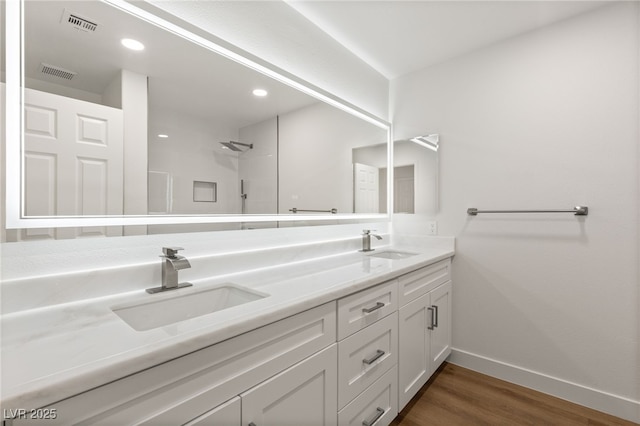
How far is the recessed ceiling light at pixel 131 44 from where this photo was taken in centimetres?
107

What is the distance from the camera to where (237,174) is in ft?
4.83

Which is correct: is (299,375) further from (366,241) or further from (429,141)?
(429,141)

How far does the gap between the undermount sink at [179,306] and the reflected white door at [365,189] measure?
1.33m

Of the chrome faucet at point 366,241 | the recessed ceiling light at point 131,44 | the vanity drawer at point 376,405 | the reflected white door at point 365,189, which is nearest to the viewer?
the recessed ceiling light at point 131,44

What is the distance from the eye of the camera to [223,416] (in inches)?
29.2

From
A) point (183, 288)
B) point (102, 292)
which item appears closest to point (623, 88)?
point (183, 288)

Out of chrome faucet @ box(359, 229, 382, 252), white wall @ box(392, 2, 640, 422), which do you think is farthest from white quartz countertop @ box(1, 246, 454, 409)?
white wall @ box(392, 2, 640, 422)

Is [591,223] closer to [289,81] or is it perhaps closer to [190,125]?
[289,81]

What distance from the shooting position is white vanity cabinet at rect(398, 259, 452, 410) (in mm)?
1552

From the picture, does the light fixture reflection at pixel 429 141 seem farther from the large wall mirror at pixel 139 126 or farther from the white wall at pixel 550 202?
the large wall mirror at pixel 139 126

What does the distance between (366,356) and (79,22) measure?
65.1 inches

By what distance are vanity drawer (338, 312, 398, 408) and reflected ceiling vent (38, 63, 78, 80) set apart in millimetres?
1336

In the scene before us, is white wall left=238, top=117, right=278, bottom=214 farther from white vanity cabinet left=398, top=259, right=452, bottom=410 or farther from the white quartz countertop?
white vanity cabinet left=398, top=259, right=452, bottom=410

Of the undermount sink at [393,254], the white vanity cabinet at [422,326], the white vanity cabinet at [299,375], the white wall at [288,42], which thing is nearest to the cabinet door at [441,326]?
the white vanity cabinet at [422,326]
